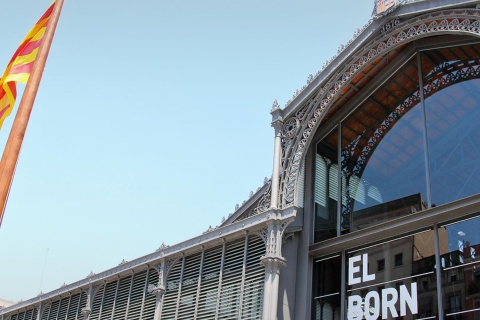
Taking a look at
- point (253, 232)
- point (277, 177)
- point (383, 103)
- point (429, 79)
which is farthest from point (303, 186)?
point (429, 79)

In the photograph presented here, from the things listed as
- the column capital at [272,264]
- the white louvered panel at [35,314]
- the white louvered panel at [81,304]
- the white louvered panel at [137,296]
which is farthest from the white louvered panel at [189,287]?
the white louvered panel at [35,314]

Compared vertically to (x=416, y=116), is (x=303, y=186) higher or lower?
lower

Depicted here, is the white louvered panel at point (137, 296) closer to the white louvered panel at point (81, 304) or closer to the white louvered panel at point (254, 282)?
the white louvered panel at point (81, 304)

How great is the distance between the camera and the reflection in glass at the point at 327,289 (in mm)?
18656

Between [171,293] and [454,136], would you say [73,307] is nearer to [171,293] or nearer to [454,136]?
[171,293]

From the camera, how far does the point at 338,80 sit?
20.4 metres

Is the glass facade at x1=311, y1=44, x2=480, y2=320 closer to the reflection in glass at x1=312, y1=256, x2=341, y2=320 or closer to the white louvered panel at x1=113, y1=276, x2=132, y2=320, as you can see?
the reflection in glass at x1=312, y1=256, x2=341, y2=320

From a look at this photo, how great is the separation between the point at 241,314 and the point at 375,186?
18.0 ft

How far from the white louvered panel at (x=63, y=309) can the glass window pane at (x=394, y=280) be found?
14.4 metres

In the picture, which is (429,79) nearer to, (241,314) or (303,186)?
(303,186)

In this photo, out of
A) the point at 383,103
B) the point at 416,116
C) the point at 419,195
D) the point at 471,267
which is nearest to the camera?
the point at 471,267

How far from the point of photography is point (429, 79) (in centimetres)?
1923

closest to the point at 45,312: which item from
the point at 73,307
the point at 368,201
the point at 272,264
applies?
the point at 73,307

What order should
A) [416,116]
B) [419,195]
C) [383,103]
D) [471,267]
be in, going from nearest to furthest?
[471,267]
[419,195]
[416,116]
[383,103]
